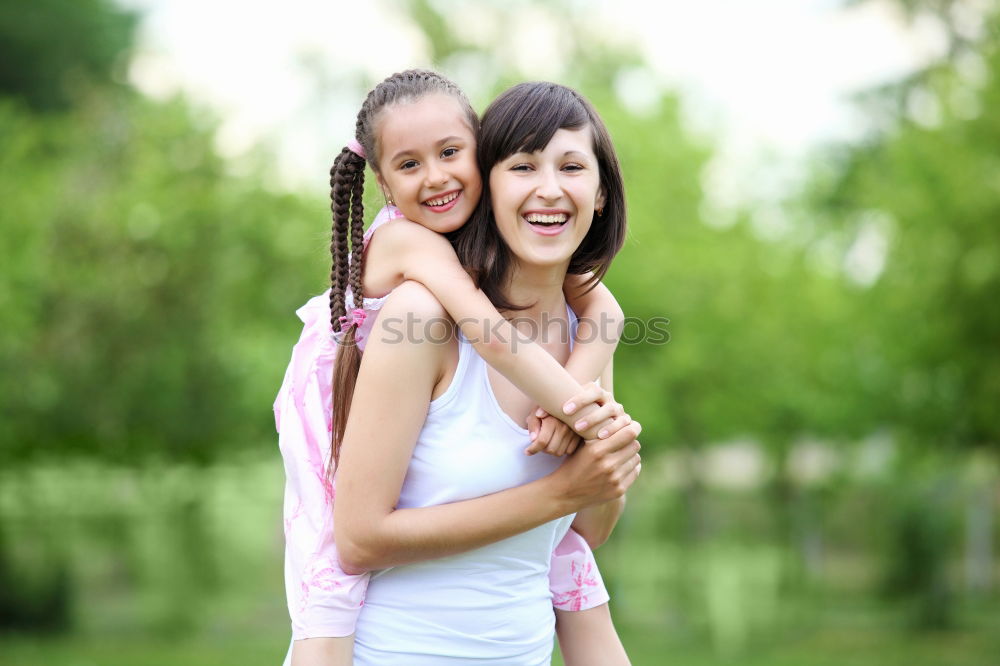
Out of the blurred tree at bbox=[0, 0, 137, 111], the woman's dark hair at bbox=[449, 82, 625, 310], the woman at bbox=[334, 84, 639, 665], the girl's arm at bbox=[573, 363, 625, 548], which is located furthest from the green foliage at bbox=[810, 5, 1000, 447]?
the blurred tree at bbox=[0, 0, 137, 111]

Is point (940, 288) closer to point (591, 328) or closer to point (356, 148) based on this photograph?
point (591, 328)

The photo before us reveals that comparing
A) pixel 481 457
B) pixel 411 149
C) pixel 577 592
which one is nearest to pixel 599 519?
pixel 577 592

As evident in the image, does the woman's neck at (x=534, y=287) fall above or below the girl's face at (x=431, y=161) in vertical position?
below

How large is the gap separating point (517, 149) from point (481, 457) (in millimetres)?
705

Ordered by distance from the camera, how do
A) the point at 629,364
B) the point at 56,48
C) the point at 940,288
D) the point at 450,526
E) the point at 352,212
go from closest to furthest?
the point at 450,526 < the point at 352,212 < the point at 940,288 < the point at 629,364 < the point at 56,48

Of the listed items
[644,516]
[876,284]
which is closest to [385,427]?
[876,284]

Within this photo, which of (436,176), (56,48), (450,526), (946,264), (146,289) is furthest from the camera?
(56,48)

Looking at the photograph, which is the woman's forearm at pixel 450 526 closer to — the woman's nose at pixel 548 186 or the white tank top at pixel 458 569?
the white tank top at pixel 458 569

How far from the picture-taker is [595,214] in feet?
9.07

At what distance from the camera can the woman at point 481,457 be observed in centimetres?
232

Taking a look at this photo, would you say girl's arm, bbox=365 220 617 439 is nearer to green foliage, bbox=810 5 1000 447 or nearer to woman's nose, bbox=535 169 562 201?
woman's nose, bbox=535 169 562 201

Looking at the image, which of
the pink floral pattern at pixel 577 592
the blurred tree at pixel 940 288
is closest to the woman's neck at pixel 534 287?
the pink floral pattern at pixel 577 592

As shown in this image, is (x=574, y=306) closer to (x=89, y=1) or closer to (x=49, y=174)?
(x=49, y=174)

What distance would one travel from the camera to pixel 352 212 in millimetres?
2723
